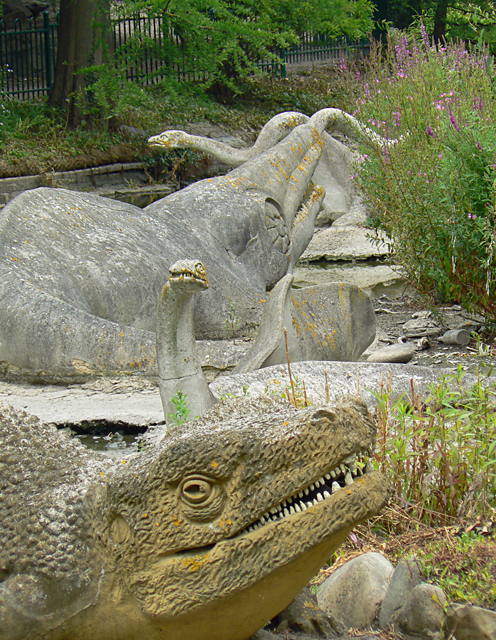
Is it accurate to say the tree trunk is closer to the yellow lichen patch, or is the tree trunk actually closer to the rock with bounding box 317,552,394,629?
the rock with bounding box 317,552,394,629

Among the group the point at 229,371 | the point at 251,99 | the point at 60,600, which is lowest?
the point at 229,371

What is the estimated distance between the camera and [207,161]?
1371 cm

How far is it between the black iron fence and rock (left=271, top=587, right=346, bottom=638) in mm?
11191

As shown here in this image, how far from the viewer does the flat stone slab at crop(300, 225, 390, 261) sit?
318 inches

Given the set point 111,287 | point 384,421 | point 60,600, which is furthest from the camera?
point 111,287

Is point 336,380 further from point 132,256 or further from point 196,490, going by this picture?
point 196,490

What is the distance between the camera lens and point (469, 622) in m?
1.74

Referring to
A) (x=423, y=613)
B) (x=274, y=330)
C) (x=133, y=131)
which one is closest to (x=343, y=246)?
(x=274, y=330)

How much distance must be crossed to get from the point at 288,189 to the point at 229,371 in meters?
3.31

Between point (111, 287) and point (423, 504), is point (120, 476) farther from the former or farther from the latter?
point (111, 287)

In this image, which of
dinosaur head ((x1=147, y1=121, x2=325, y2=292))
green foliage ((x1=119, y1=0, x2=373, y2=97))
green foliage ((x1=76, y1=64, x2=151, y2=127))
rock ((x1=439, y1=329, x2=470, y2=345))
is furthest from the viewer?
green foliage ((x1=76, y1=64, x2=151, y2=127))

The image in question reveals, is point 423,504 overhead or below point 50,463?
below

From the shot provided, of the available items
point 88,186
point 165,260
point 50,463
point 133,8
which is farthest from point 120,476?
point 88,186

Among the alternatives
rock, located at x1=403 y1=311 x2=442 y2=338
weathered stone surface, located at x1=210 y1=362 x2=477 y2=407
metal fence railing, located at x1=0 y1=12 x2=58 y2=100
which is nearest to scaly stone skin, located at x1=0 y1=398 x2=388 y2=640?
weathered stone surface, located at x1=210 y1=362 x2=477 y2=407
